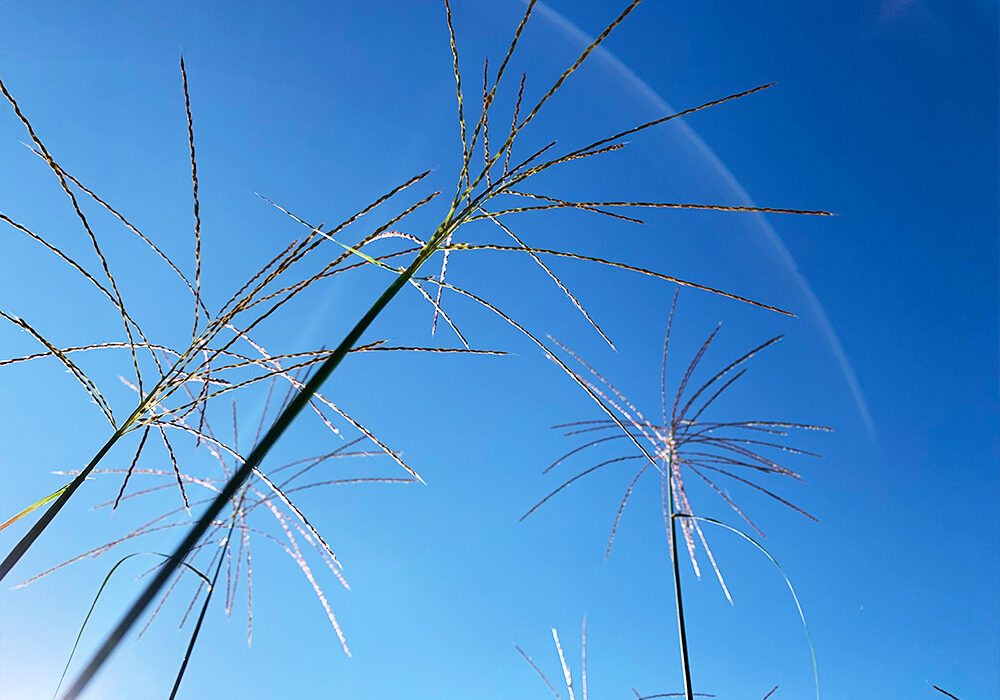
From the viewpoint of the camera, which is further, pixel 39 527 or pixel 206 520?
pixel 39 527

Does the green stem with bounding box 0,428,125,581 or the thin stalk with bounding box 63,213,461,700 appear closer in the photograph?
the thin stalk with bounding box 63,213,461,700

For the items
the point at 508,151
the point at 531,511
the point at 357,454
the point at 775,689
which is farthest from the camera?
the point at 531,511

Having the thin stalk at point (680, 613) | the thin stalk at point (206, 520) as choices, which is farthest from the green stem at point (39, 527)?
the thin stalk at point (680, 613)

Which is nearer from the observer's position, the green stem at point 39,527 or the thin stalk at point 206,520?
the thin stalk at point 206,520

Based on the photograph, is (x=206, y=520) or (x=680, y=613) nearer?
(x=206, y=520)

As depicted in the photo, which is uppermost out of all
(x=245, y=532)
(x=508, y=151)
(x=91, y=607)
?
(x=508, y=151)

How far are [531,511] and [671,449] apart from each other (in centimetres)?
36

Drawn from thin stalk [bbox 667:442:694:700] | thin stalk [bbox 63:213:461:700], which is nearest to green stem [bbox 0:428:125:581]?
thin stalk [bbox 63:213:461:700]

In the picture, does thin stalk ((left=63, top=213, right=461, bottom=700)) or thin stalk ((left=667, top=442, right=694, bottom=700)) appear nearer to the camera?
thin stalk ((left=63, top=213, right=461, bottom=700))

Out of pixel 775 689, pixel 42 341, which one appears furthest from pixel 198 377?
pixel 775 689

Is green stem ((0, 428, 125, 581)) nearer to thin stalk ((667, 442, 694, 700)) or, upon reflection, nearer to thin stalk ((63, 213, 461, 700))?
thin stalk ((63, 213, 461, 700))

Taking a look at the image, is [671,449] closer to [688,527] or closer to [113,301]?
[688,527]

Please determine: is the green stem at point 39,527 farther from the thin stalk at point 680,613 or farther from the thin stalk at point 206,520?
the thin stalk at point 680,613

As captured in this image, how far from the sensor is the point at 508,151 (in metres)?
0.71
